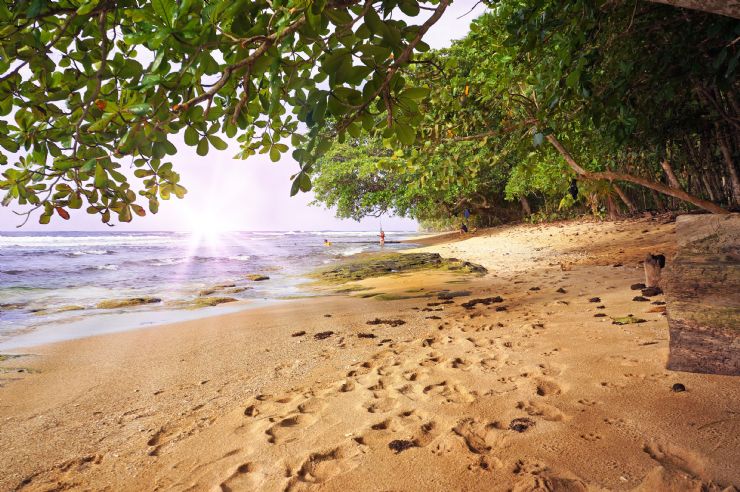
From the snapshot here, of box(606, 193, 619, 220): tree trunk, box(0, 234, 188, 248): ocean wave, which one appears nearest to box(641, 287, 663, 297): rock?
box(606, 193, 619, 220): tree trunk

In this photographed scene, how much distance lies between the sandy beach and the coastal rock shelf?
14 centimetres

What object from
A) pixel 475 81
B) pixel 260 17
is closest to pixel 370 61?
pixel 260 17

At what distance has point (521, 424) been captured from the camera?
232 cm

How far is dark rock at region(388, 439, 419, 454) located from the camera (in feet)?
7.23

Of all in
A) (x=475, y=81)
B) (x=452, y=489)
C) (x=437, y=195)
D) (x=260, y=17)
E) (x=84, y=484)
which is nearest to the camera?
(x=260, y=17)

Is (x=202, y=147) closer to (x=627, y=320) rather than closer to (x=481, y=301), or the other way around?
(x=627, y=320)

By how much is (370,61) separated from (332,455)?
202 centimetres

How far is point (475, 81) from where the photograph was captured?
5.93m

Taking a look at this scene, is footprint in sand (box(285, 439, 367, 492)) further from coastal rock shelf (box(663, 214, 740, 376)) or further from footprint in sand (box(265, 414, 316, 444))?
coastal rock shelf (box(663, 214, 740, 376))

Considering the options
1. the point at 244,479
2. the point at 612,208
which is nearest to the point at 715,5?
the point at 244,479

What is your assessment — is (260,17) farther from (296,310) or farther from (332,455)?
(296,310)

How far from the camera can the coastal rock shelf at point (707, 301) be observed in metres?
2.60

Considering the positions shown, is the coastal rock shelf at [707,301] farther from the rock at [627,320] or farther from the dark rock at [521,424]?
the rock at [627,320]

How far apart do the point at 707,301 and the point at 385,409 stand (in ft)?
7.47
